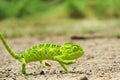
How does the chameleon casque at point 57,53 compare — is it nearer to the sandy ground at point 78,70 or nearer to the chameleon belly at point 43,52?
the chameleon belly at point 43,52

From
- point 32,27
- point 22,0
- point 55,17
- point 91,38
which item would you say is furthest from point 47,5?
point 91,38

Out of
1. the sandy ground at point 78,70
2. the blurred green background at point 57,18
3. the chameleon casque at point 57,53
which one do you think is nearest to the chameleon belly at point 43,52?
the chameleon casque at point 57,53

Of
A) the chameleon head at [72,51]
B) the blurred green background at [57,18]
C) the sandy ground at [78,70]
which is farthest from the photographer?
the blurred green background at [57,18]

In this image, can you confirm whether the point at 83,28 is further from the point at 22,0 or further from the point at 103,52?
the point at 103,52

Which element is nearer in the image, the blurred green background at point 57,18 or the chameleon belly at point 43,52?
the chameleon belly at point 43,52

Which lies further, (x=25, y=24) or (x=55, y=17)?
(x=55, y=17)

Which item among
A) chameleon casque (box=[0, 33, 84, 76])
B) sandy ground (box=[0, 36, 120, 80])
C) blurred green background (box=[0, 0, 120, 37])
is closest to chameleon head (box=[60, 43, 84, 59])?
chameleon casque (box=[0, 33, 84, 76])
